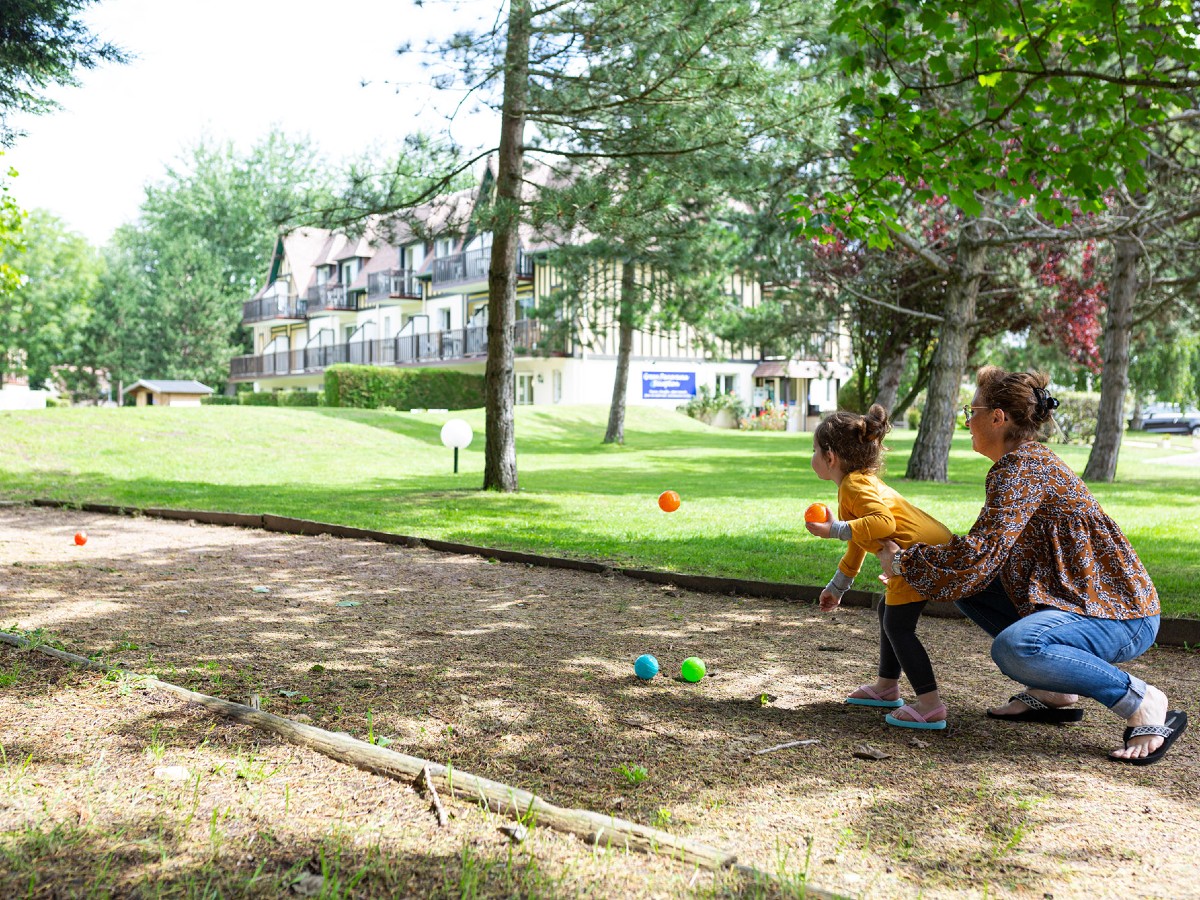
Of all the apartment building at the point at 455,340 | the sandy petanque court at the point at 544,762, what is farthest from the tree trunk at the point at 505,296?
the apartment building at the point at 455,340

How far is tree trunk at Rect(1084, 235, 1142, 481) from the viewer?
18.0 metres

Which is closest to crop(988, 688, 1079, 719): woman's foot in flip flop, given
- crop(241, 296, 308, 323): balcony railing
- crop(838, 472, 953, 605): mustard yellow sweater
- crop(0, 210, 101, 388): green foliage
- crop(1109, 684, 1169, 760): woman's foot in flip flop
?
crop(1109, 684, 1169, 760): woman's foot in flip flop

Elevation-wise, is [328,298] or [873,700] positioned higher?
[328,298]

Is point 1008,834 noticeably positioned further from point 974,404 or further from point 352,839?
point 352,839

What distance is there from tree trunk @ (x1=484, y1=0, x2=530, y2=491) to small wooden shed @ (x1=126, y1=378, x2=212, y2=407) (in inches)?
1423

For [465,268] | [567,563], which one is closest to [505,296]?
[567,563]

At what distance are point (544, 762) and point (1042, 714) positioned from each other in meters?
2.20

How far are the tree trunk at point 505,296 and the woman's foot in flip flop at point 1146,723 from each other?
9.93m

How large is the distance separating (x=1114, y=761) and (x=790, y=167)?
11921 millimetres

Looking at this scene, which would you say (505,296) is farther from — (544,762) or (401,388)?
(401,388)

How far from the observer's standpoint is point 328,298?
59.4 meters

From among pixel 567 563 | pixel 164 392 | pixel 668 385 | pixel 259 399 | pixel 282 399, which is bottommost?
pixel 567 563

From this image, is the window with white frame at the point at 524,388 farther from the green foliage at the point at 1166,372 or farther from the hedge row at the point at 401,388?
the green foliage at the point at 1166,372

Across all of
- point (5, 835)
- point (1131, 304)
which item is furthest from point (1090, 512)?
point (1131, 304)
